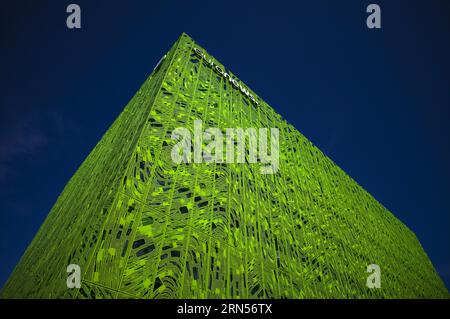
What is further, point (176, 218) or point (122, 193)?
point (176, 218)

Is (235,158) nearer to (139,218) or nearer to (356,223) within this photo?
(139,218)

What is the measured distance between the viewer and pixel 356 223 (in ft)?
29.9

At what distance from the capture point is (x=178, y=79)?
5.49 m

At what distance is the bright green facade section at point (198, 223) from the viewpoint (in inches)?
133

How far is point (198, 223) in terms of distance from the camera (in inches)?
164

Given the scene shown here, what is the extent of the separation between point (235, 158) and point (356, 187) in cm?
734

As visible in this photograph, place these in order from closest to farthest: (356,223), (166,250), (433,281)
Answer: (166,250) < (356,223) < (433,281)

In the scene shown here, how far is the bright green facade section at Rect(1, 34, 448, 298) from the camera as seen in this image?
339 centimetres

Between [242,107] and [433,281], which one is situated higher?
[242,107]

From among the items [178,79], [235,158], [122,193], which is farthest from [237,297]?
[178,79]
